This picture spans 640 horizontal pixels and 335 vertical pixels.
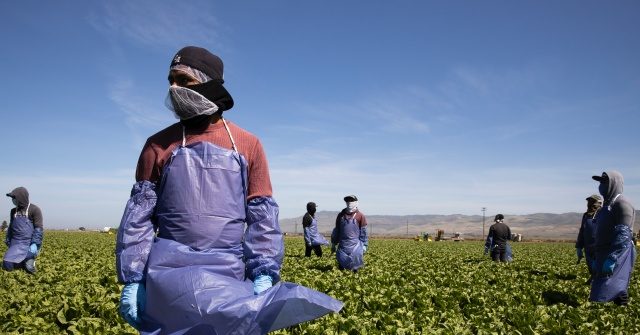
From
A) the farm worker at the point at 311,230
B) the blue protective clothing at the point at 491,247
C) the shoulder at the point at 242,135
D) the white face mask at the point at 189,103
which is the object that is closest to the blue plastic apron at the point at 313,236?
the farm worker at the point at 311,230

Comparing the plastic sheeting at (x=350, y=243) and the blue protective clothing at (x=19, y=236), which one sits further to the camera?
the plastic sheeting at (x=350, y=243)

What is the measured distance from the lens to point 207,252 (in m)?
2.34

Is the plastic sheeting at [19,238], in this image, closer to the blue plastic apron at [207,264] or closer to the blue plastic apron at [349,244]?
the blue plastic apron at [349,244]

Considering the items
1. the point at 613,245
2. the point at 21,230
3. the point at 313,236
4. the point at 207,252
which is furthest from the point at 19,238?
the point at 613,245

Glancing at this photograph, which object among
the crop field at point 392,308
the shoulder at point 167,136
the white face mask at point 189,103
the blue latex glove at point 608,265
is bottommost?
the crop field at point 392,308

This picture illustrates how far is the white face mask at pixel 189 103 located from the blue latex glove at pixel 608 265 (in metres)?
8.10

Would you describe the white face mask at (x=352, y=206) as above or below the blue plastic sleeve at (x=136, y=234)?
above

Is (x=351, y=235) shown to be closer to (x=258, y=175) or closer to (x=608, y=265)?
(x=608, y=265)

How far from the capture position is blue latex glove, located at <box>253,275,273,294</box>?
2.42m

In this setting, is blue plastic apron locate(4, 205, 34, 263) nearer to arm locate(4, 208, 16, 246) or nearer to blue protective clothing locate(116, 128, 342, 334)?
arm locate(4, 208, 16, 246)

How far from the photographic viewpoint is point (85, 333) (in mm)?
5582

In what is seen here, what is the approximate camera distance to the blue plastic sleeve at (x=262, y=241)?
→ 247 cm

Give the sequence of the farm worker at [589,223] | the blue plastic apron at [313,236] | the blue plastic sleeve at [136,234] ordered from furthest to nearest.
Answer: the blue plastic apron at [313,236], the farm worker at [589,223], the blue plastic sleeve at [136,234]

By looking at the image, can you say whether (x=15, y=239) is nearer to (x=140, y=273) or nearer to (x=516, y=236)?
(x=140, y=273)
